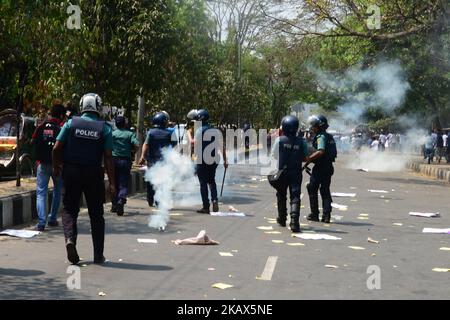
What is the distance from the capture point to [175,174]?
14.0m

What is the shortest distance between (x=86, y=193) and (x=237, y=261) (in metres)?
1.82

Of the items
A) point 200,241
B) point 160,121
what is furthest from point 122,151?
point 200,241

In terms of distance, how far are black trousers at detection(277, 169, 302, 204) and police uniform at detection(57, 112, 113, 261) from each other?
382 centimetres

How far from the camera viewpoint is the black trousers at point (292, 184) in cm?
1108

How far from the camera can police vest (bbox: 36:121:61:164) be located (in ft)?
34.1

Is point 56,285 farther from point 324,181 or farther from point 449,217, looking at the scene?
point 449,217

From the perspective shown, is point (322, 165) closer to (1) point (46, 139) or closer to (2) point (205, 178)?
(2) point (205, 178)

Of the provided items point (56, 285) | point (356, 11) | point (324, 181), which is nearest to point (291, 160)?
point (324, 181)

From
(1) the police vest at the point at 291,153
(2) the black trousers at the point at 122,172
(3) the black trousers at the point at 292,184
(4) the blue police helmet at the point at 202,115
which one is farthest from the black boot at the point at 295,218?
(2) the black trousers at the point at 122,172

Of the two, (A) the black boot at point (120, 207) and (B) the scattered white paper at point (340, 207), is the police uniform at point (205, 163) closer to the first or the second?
(A) the black boot at point (120, 207)

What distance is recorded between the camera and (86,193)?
8.01 m

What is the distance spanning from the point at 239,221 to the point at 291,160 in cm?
156

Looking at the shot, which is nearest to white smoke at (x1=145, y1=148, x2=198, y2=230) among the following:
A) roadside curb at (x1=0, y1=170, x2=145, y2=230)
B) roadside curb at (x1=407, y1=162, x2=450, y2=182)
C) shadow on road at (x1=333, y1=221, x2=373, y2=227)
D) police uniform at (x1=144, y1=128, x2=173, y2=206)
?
police uniform at (x1=144, y1=128, x2=173, y2=206)

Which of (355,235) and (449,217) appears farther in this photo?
(449,217)
